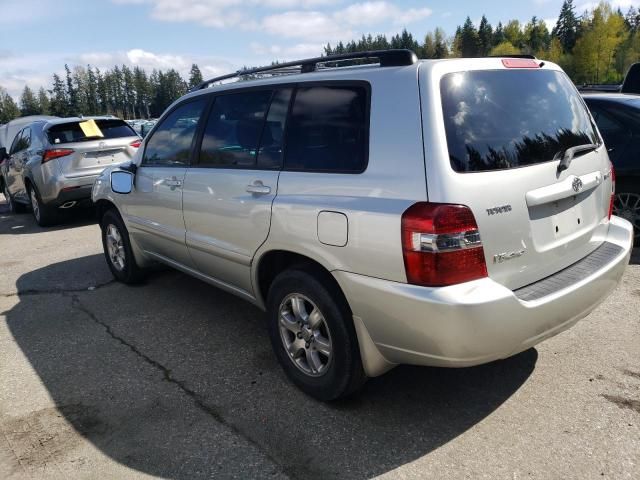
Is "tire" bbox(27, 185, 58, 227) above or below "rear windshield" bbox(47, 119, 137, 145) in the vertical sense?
below

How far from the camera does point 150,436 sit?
2.77 m

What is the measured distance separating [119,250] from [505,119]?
13.3ft

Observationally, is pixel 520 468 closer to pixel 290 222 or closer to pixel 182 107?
pixel 290 222

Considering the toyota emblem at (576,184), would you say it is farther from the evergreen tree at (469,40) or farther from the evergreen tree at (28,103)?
the evergreen tree at (28,103)

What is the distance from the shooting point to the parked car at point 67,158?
830cm

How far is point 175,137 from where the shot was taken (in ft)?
13.8

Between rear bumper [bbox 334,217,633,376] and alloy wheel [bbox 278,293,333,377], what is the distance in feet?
0.99

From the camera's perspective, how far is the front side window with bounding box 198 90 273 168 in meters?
3.34

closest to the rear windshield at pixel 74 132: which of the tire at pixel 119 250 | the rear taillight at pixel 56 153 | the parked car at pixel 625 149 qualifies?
the rear taillight at pixel 56 153

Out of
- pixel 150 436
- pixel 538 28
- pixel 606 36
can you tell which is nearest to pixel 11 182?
pixel 150 436

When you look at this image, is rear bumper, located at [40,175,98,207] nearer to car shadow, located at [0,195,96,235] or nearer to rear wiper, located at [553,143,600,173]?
car shadow, located at [0,195,96,235]

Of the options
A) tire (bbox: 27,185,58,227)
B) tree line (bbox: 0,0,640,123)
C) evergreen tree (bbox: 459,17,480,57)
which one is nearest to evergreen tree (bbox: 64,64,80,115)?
tree line (bbox: 0,0,640,123)

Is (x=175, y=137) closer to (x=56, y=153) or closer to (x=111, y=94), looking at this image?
(x=56, y=153)

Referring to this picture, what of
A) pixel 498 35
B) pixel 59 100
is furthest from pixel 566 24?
pixel 59 100
